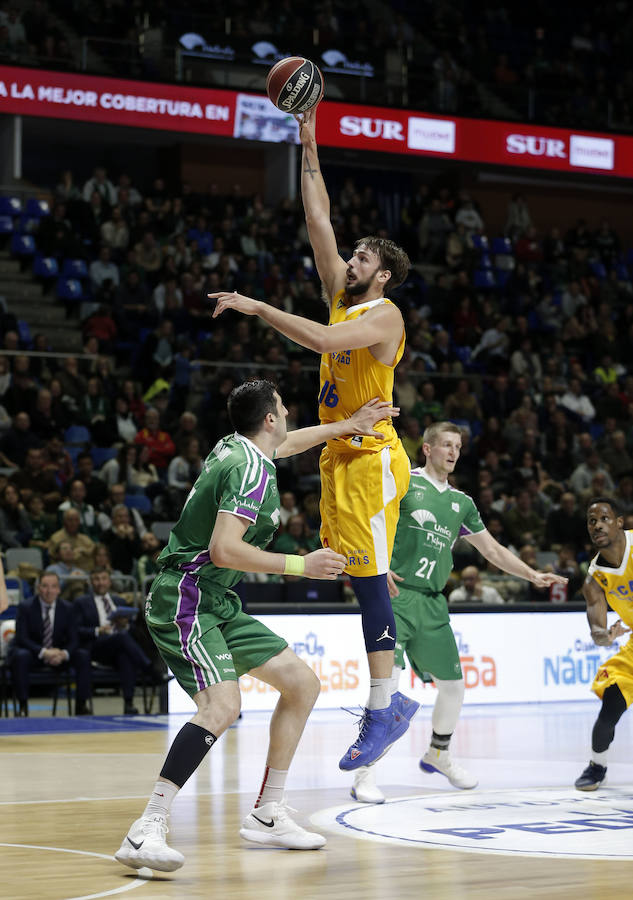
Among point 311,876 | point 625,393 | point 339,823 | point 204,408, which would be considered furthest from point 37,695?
point 625,393

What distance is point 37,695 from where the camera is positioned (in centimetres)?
1443

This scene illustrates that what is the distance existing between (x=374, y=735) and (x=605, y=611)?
1.98 metres

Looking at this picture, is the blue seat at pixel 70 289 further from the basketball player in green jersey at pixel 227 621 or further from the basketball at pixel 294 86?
the basketball player in green jersey at pixel 227 621

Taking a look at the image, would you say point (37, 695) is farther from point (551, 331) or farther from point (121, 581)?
point (551, 331)

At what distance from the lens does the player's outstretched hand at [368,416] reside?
249 inches

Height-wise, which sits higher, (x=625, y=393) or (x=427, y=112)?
(x=427, y=112)

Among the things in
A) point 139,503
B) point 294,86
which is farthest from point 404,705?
point 139,503

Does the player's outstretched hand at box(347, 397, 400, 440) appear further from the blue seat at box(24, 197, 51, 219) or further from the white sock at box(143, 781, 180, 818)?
the blue seat at box(24, 197, 51, 219)

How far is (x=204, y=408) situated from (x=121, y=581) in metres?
4.03

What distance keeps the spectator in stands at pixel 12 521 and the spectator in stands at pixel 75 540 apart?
36 centimetres

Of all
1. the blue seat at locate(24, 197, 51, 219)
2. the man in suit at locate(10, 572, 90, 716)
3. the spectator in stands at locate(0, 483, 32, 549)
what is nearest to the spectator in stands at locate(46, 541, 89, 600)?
the spectator in stands at locate(0, 483, 32, 549)

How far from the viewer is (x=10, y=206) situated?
19.6 metres

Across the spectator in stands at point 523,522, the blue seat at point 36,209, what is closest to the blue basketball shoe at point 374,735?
the spectator in stands at point 523,522

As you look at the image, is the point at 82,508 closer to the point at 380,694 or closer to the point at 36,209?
the point at 36,209
